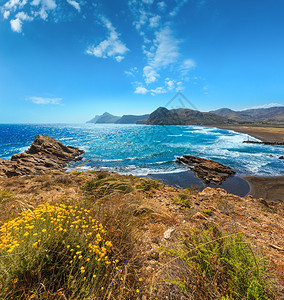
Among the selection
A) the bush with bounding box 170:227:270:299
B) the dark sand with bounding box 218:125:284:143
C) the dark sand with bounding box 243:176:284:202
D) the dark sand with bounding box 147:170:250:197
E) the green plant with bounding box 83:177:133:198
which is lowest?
the dark sand with bounding box 147:170:250:197

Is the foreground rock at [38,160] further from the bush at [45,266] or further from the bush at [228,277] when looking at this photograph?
the bush at [228,277]

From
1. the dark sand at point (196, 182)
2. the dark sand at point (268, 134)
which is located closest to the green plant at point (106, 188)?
the dark sand at point (196, 182)

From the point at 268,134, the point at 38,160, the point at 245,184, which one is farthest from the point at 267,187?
the point at 268,134

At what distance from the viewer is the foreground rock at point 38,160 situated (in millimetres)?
16719

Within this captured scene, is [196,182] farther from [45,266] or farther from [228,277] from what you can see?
[45,266]

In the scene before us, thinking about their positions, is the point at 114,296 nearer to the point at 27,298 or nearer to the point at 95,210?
the point at 27,298

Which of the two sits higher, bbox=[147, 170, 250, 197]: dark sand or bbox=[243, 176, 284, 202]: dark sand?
bbox=[243, 176, 284, 202]: dark sand

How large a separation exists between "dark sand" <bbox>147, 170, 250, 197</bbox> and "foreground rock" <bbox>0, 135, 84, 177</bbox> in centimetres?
1580

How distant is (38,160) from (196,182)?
23.5m

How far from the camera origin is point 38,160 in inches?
834

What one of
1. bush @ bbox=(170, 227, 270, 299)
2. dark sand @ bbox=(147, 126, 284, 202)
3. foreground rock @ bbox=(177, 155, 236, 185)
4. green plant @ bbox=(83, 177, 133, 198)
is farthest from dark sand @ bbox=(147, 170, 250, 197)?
bush @ bbox=(170, 227, 270, 299)

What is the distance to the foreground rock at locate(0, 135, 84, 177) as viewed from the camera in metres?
16.7

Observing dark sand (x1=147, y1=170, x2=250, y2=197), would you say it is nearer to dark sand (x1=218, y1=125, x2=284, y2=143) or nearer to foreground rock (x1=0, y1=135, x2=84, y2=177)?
foreground rock (x1=0, y1=135, x2=84, y2=177)

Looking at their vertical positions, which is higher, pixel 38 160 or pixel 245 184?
pixel 38 160
